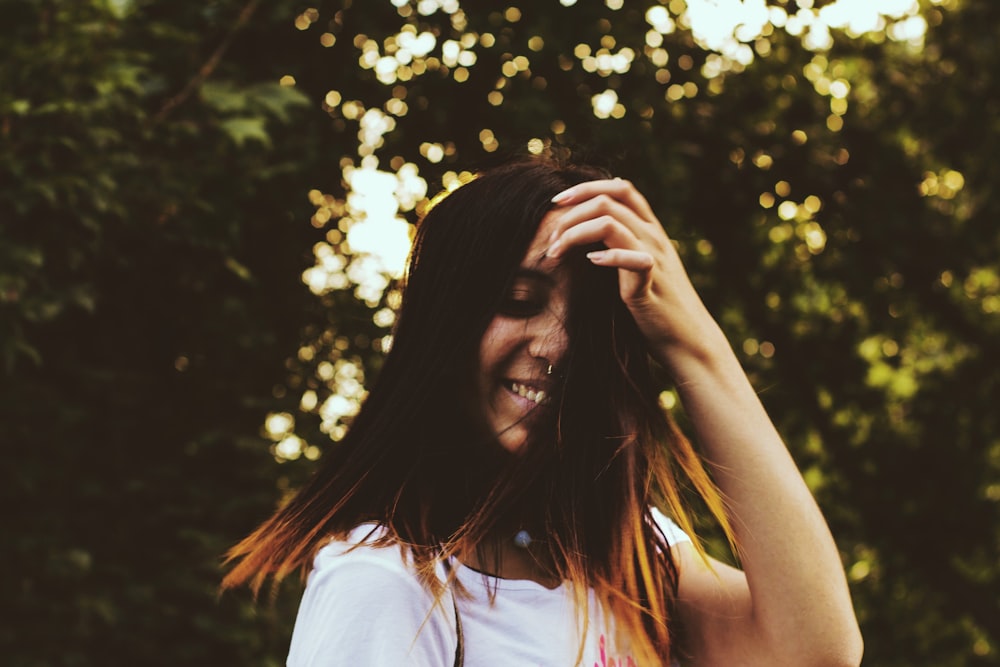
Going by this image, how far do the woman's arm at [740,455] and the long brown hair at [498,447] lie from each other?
0.24 feet

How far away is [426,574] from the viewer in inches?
47.8

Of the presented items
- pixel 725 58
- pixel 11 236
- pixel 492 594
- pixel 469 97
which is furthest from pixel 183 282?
pixel 725 58

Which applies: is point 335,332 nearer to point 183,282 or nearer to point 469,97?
point 183,282

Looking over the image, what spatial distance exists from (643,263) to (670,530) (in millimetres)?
521

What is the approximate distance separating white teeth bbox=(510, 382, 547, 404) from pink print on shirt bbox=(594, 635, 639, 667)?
342 mm

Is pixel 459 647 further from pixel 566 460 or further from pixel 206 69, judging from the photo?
pixel 206 69

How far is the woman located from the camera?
137 centimetres

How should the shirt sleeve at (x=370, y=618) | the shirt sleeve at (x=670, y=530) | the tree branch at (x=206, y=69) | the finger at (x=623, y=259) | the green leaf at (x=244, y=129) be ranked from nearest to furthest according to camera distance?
the shirt sleeve at (x=370, y=618), the finger at (x=623, y=259), the shirt sleeve at (x=670, y=530), the green leaf at (x=244, y=129), the tree branch at (x=206, y=69)

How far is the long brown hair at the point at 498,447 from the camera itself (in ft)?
4.63

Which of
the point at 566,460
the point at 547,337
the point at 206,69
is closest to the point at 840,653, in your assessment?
the point at 566,460

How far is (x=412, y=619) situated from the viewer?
45.8 inches

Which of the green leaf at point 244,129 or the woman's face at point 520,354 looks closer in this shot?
the woman's face at point 520,354

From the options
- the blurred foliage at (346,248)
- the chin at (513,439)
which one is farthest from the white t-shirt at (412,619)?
the blurred foliage at (346,248)

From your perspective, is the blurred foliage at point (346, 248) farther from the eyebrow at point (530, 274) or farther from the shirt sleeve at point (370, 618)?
the shirt sleeve at point (370, 618)
